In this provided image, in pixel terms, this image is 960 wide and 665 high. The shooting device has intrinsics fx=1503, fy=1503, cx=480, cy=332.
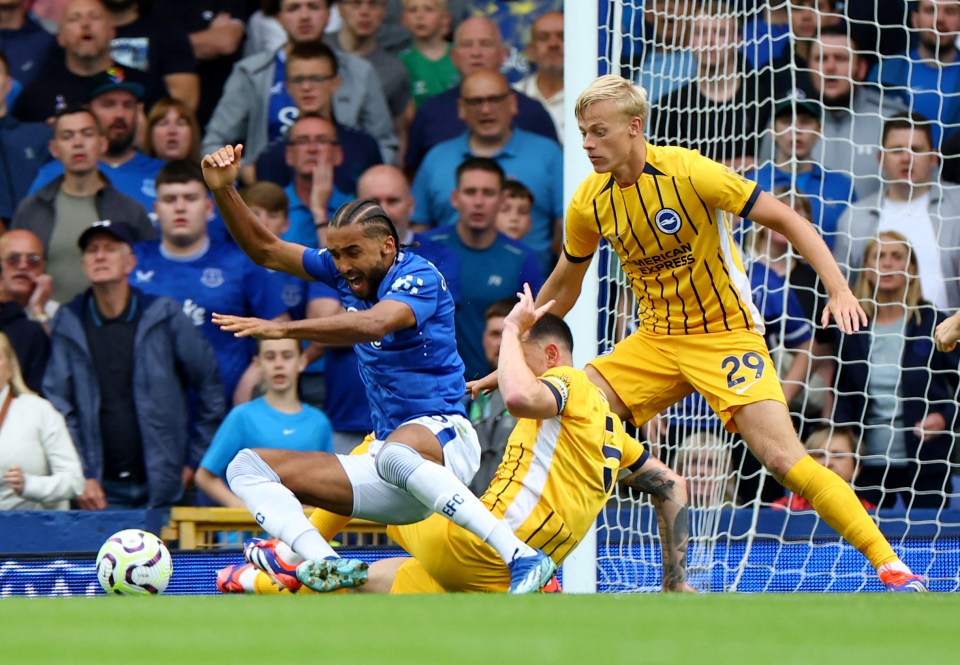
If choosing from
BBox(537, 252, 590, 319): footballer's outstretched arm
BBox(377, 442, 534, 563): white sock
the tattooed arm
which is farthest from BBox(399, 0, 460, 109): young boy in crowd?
BBox(377, 442, 534, 563): white sock

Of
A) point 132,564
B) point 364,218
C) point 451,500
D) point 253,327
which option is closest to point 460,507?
point 451,500

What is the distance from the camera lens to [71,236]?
29.1 ft

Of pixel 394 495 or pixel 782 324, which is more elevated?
pixel 782 324

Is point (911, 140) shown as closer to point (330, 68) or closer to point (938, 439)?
point (938, 439)

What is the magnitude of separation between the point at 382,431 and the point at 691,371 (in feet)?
4.25

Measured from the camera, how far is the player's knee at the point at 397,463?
16.9ft

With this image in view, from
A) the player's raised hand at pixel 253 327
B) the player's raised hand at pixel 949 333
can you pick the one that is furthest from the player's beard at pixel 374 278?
the player's raised hand at pixel 949 333

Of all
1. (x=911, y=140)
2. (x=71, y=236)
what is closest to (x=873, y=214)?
(x=911, y=140)

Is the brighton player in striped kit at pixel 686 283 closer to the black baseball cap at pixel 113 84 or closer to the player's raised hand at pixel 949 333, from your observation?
the player's raised hand at pixel 949 333

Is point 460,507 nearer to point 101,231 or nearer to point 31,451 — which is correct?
point 31,451

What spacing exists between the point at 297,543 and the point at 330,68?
193 inches

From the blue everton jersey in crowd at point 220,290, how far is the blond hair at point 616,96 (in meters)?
3.45

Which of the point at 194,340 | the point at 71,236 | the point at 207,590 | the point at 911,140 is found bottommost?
the point at 207,590

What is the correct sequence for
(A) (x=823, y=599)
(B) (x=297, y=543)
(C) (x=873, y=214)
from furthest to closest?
(C) (x=873, y=214), (B) (x=297, y=543), (A) (x=823, y=599)
